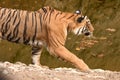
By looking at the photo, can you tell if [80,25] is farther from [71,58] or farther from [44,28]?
[71,58]

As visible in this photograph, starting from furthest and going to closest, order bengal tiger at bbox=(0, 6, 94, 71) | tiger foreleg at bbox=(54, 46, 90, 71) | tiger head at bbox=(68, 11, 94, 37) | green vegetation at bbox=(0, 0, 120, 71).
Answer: green vegetation at bbox=(0, 0, 120, 71), tiger head at bbox=(68, 11, 94, 37), bengal tiger at bbox=(0, 6, 94, 71), tiger foreleg at bbox=(54, 46, 90, 71)

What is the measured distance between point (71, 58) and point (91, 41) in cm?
353

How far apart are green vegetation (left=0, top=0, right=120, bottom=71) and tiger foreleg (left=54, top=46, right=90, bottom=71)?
261 cm

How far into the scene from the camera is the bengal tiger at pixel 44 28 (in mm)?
8750

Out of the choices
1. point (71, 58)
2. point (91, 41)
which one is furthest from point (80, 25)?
point (91, 41)

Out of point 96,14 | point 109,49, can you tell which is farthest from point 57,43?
point 96,14

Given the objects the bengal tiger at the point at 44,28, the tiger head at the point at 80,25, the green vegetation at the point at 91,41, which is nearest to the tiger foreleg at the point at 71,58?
the bengal tiger at the point at 44,28

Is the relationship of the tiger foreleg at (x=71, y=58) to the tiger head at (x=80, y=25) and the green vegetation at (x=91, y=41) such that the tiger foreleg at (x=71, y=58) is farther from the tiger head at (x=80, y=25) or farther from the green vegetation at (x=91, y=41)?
the green vegetation at (x=91, y=41)

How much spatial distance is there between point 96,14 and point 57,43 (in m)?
4.17

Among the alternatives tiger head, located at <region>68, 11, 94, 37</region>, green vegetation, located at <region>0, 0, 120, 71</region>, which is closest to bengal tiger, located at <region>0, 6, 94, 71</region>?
tiger head, located at <region>68, 11, 94, 37</region>

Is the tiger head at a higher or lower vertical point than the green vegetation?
higher

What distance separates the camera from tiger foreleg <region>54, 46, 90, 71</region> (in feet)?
27.0

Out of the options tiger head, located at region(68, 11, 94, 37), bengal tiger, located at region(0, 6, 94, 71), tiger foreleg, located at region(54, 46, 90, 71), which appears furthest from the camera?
tiger head, located at region(68, 11, 94, 37)

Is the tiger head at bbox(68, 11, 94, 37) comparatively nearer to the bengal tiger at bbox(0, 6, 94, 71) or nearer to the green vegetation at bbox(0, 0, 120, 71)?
the bengal tiger at bbox(0, 6, 94, 71)
